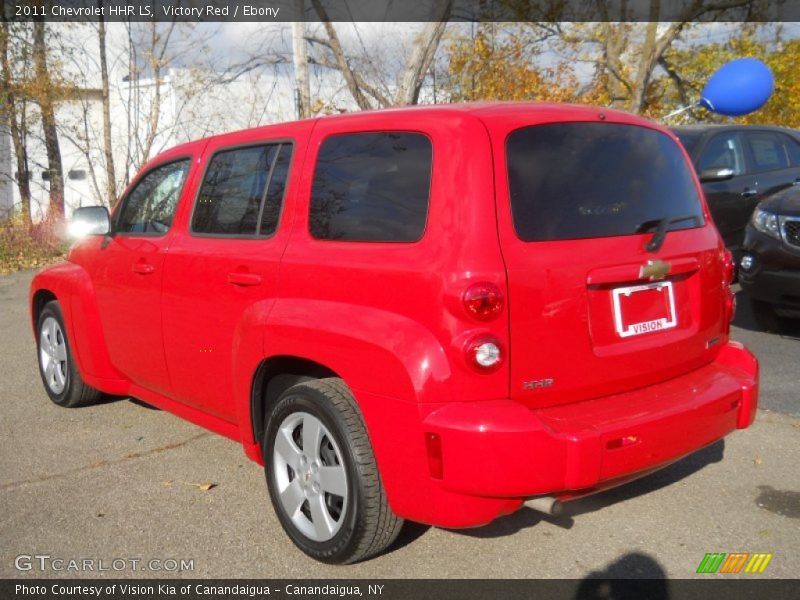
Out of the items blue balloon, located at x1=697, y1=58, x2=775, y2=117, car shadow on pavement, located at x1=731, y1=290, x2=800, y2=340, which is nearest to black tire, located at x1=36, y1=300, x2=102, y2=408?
car shadow on pavement, located at x1=731, y1=290, x2=800, y2=340

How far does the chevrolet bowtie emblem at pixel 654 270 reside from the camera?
125 inches

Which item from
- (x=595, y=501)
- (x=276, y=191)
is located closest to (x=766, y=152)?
(x=595, y=501)

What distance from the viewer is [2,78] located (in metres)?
16.3

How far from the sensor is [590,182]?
3180 millimetres

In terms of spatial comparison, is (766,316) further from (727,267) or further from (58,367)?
(58,367)

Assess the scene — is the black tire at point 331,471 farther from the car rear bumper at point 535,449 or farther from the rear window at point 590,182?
the rear window at point 590,182

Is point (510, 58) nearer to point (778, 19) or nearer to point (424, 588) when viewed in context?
point (778, 19)

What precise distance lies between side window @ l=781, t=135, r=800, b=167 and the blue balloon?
3.88 meters

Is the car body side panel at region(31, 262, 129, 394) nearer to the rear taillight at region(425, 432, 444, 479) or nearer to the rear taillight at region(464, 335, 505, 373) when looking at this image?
the rear taillight at region(425, 432, 444, 479)

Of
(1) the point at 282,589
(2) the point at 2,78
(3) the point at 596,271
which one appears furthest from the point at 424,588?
(2) the point at 2,78

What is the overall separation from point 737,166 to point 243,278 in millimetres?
7365

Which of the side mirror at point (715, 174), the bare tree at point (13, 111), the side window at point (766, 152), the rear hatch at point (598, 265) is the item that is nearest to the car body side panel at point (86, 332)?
the rear hatch at point (598, 265)

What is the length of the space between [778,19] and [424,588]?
880 inches

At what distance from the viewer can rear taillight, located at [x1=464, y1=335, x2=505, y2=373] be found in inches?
111
